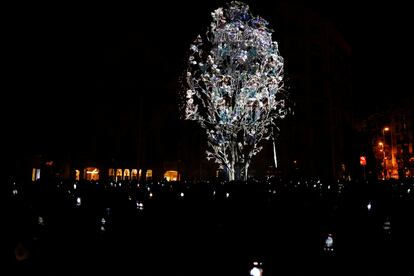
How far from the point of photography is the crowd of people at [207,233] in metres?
6.80

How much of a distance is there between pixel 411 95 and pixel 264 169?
3699cm

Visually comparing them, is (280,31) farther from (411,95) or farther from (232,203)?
(232,203)

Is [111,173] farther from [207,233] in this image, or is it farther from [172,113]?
[207,233]

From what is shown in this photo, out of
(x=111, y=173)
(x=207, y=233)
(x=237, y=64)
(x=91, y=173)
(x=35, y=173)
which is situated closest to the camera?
(x=207, y=233)

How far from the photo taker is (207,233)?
31.3 feet

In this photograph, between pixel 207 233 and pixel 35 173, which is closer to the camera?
pixel 207 233

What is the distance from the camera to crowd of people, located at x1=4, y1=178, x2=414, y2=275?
680cm

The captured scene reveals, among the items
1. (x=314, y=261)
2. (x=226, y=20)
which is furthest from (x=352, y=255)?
(x=226, y=20)

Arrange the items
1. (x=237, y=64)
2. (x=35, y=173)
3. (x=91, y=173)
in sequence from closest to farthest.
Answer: (x=237, y=64) < (x=35, y=173) < (x=91, y=173)

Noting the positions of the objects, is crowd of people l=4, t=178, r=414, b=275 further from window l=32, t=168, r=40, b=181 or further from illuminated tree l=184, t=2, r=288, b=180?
window l=32, t=168, r=40, b=181

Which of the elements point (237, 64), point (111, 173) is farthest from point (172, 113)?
point (237, 64)

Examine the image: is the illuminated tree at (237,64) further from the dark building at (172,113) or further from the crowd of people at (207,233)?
the dark building at (172,113)

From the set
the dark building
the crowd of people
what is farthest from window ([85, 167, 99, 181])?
the crowd of people

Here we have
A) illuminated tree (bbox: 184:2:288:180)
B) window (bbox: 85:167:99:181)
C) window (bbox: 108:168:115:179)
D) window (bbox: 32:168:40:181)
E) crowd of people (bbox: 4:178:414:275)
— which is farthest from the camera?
window (bbox: 108:168:115:179)
